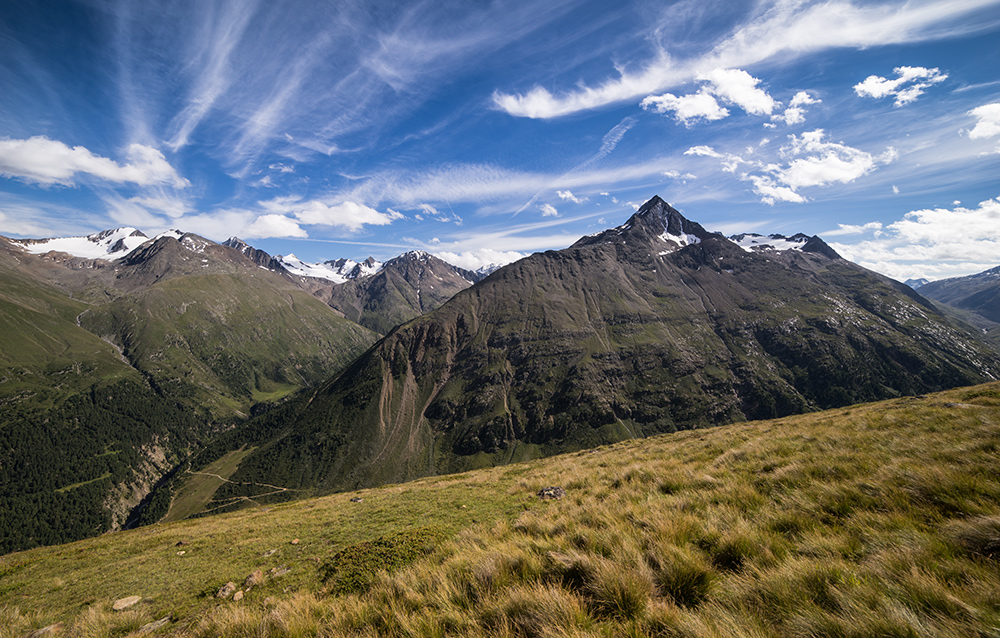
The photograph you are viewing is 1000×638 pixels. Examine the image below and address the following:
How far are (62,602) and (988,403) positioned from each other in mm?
40407

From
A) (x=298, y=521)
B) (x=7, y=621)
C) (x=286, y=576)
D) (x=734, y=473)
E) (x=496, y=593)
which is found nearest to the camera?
(x=496, y=593)

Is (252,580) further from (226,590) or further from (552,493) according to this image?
(552,493)

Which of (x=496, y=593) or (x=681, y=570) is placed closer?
(x=681, y=570)

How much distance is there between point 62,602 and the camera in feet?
45.7

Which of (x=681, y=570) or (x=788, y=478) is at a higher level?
(x=681, y=570)

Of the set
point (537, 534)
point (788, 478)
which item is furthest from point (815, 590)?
point (788, 478)

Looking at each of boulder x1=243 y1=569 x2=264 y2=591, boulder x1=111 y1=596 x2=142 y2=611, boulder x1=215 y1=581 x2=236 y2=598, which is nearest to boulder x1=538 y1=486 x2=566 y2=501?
boulder x1=243 y1=569 x2=264 y2=591

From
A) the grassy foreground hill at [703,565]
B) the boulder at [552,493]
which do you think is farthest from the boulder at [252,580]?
the boulder at [552,493]

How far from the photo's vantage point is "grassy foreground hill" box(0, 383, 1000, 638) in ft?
11.9

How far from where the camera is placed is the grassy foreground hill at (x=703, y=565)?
3625 millimetres

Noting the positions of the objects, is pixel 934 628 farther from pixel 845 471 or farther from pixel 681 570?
pixel 845 471

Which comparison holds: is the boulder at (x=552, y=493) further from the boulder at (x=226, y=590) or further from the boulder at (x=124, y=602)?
the boulder at (x=124, y=602)

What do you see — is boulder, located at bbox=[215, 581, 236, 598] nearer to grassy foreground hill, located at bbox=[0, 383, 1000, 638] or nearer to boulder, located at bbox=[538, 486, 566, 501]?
grassy foreground hill, located at bbox=[0, 383, 1000, 638]

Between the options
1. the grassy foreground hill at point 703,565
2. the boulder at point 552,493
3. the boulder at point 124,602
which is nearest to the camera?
the grassy foreground hill at point 703,565
